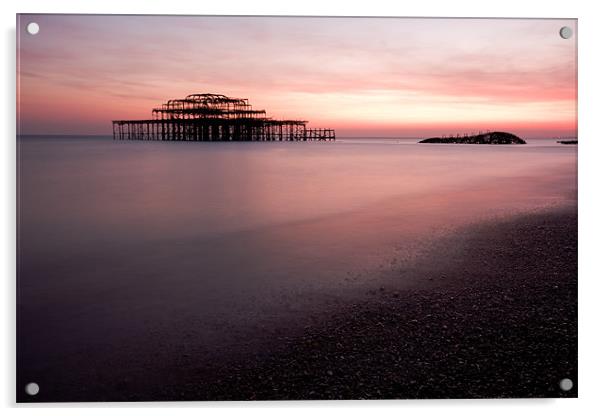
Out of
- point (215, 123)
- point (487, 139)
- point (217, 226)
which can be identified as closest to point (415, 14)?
point (487, 139)

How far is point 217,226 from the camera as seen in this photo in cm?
335

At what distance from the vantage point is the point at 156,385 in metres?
2.73

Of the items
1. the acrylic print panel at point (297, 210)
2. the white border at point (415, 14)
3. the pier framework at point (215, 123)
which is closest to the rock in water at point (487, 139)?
the acrylic print panel at point (297, 210)

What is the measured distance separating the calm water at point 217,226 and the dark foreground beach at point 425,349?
0.12m

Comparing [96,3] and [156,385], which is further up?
[96,3]

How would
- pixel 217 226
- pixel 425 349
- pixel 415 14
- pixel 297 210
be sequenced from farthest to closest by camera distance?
pixel 297 210 → pixel 217 226 → pixel 415 14 → pixel 425 349

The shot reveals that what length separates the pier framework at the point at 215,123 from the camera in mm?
3125

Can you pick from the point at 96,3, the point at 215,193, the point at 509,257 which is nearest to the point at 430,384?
the point at 509,257

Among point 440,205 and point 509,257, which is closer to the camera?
point 509,257

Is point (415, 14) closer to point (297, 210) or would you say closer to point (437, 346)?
point (297, 210)

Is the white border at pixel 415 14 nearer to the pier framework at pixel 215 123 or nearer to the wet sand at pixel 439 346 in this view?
the wet sand at pixel 439 346

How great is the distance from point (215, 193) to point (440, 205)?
1.36 metres

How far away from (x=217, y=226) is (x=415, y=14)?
1.57 m
